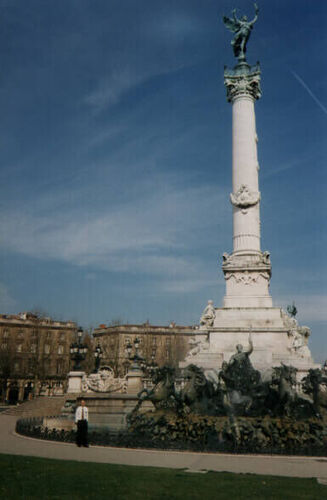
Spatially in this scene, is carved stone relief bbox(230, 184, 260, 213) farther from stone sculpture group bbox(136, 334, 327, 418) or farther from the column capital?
stone sculpture group bbox(136, 334, 327, 418)

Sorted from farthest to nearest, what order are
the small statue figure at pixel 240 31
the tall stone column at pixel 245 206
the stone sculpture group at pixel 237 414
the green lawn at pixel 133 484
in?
1. the small statue figure at pixel 240 31
2. the tall stone column at pixel 245 206
3. the stone sculpture group at pixel 237 414
4. the green lawn at pixel 133 484

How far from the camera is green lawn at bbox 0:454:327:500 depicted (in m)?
7.52

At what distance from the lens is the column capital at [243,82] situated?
33.3 m

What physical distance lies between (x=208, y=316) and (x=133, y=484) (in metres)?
20.9

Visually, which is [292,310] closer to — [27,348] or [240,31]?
[240,31]

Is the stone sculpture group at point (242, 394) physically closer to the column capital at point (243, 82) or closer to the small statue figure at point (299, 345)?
the small statue figure at point (299, 345)

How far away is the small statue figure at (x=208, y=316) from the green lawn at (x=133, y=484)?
19154mm

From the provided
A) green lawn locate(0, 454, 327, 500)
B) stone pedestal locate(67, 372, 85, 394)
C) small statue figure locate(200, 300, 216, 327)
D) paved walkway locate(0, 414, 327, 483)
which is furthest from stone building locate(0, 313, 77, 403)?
green lawn locate(0, 454, 327, 500)

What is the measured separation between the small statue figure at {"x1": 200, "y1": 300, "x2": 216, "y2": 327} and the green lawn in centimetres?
1915

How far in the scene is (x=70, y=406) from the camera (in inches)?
985

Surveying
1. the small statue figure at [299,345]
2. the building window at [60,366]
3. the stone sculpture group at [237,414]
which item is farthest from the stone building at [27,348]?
the stone sculpture group at [237,414]

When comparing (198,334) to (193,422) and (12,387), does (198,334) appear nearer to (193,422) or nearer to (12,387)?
(193,422)

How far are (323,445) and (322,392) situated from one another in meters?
3.01

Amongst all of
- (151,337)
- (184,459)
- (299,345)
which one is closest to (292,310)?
(299,345)
